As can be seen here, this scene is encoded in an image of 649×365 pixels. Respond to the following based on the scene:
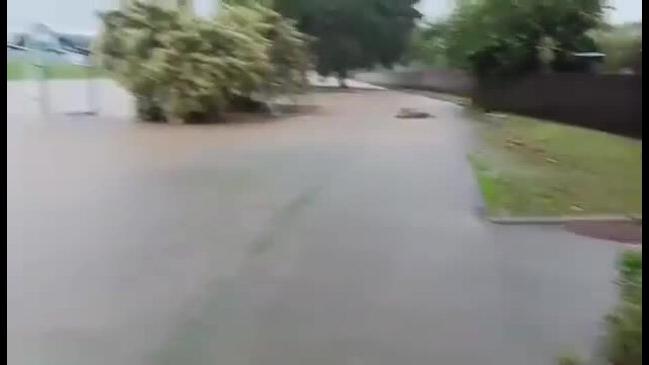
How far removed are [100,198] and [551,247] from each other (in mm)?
578

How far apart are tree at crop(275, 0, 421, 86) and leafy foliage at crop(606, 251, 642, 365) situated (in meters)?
0.40

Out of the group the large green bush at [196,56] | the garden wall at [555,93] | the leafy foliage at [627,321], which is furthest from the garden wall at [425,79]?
the leafy foliage at [627,321]

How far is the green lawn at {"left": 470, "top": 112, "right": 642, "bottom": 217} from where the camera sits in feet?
3.74

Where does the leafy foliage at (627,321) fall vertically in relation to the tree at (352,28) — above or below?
below

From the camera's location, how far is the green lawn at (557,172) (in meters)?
1.14

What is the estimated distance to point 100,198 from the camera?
3.80 feet

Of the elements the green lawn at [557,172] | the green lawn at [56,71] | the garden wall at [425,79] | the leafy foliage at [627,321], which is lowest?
the leafy foliage at [627,321]

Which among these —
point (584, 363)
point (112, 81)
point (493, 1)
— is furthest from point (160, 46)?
point (584, 363)

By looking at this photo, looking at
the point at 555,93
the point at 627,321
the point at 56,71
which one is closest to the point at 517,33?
the point at 555,93

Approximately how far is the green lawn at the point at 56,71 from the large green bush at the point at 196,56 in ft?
0.09

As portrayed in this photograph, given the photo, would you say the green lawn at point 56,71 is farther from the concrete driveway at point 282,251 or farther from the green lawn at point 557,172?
the green lawn at point 557,172

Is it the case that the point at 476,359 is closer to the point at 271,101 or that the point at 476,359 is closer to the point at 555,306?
the point at 555,306

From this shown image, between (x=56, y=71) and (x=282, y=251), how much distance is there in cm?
38

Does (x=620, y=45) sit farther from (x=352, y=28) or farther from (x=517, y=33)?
(x=352, y=28)
